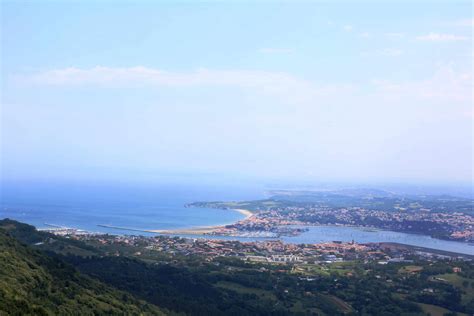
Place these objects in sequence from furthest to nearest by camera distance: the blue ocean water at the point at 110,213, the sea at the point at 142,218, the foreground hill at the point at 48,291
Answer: the blue ocean water at the point at 110,213, the sea at the point at 142,218, the foreground hill at the point at 48,291

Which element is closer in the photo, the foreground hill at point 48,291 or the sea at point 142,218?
the foreground hill at point 48,291

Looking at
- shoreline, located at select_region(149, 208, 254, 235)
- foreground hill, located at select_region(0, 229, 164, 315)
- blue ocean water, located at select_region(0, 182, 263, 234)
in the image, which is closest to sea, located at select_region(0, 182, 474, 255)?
blue ocean water, located at select_region(0, 182, 263, 234)

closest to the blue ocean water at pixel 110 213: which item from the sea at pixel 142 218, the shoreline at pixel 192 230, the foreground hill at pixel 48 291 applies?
the sea at pixel 142 218

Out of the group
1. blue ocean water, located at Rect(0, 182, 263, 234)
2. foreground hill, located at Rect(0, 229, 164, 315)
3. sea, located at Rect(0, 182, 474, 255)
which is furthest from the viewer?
blue ocean water, located at Rect(0, 182, 263, 234)

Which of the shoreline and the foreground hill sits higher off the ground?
the foreground hill

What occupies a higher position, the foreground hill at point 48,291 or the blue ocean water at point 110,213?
the foreground hill at point 48,291

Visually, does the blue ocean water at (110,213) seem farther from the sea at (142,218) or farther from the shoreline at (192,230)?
the shoreline at (192,230)

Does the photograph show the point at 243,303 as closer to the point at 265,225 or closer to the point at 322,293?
the point at 322,293

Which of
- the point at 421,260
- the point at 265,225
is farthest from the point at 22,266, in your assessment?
the point at 265,225

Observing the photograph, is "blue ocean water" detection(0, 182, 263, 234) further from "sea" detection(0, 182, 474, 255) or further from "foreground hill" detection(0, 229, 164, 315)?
"foreground hill" detection(0, 229, 164, 315)
